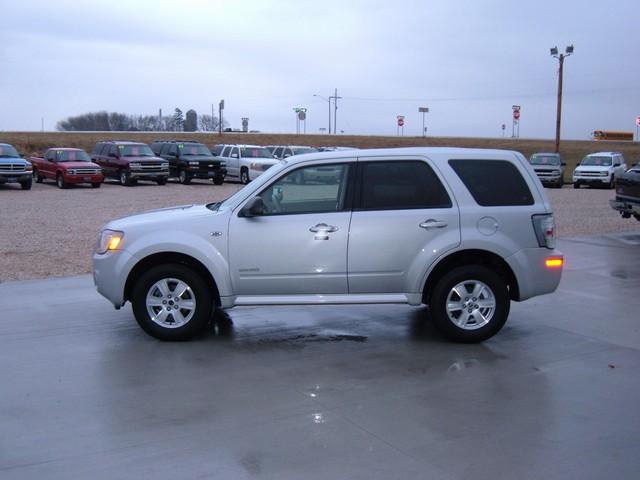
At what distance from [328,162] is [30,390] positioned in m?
3.56

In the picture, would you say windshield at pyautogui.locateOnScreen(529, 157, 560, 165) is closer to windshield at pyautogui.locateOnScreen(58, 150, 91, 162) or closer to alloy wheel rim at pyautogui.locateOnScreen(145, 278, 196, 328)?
windshield at pyautogui.locateOnScreen(58, 150, 91, 162)

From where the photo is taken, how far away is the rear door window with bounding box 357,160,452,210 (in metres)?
7.43

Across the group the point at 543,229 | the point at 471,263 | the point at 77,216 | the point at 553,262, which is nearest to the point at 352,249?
the point at 471,263

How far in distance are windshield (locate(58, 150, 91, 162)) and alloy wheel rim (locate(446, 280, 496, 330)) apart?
89.3ft

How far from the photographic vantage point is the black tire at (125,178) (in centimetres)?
3187

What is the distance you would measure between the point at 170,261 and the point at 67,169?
81.3 ft

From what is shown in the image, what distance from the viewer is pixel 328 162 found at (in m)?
7.59

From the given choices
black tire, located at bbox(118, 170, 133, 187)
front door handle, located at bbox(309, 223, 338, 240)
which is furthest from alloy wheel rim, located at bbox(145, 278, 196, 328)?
black tire, located at bbox(118, 170, 133, 187)

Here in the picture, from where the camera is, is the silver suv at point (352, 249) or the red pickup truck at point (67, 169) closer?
the silver suv at point (352, 249)

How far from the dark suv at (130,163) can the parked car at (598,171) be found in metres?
19.8

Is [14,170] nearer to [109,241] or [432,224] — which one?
[109,241]

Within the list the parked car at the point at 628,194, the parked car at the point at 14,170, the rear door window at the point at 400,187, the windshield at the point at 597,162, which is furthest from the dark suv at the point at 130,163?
the rear door window at the point at 400,187

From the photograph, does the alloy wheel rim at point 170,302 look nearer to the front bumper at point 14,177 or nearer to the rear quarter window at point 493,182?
the rear quarter window at point 493,182

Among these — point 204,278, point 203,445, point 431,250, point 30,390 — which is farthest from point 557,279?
point 30,390
